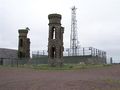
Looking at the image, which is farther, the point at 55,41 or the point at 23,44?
the point at 23,44

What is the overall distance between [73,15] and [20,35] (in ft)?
42.6

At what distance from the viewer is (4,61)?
58094 millimetres

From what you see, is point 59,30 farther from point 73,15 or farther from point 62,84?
point 62,84

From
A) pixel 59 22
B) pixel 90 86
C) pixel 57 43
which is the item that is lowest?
pixel 90 86

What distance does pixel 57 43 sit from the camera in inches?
1853

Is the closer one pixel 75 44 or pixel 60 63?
pixel 60 63

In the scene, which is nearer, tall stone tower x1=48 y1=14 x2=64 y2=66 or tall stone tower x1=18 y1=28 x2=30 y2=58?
tall stone tower x1=48 y1=14 x2=64 y2=66

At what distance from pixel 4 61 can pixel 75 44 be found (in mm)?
16221

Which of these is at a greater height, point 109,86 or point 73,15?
point 73,15

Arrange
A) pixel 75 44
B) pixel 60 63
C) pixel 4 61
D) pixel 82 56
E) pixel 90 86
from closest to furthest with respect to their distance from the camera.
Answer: pixel 90 86 < pixel 60 63 < pixel 82 56 < pixel 4 61 < pixel 75 44

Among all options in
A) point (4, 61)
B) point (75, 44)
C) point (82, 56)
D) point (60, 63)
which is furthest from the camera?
point (75, 44)

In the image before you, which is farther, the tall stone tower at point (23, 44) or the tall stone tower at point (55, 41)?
the tall stone tower at point (23, 44)

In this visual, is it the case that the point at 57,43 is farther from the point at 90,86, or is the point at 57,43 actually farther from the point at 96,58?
the point at 90,86

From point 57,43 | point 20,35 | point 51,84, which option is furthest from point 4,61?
point 51,84
